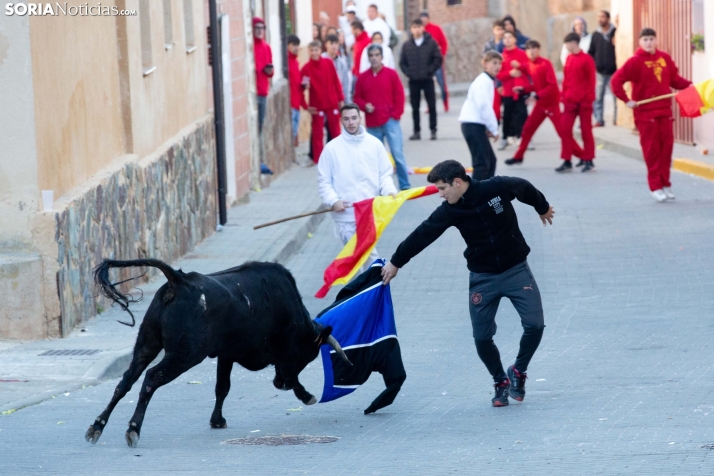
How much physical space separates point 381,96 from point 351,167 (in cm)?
855

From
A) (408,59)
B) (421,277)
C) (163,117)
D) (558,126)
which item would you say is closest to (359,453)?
(421,277)

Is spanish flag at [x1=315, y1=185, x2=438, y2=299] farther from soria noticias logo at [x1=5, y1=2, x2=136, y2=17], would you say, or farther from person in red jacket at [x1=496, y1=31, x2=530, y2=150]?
person in red jacket at [x1=496, y1=31, x2=530, y2=150]

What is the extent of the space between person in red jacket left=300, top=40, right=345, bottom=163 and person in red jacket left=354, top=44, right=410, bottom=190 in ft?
9.28

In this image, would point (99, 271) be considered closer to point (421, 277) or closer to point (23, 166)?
point (23, 166)

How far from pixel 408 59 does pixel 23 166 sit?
1796cm

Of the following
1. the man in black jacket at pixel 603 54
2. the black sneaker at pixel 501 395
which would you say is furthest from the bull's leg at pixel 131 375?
the man in black jacket at pixel 603 54

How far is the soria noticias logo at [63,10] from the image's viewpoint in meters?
9.45

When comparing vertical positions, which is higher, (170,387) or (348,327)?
(348,327)

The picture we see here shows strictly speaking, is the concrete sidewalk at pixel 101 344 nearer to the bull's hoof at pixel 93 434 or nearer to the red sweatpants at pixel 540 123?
the bull's hoof at pixel 93 434

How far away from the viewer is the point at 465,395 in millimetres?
8188

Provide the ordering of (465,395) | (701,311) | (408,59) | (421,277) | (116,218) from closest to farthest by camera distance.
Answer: (465,395), (701,311), (116,218), (421,277), (408,59)

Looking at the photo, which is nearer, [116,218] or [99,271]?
[99,271]

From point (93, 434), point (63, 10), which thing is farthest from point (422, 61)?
point (93, 434)

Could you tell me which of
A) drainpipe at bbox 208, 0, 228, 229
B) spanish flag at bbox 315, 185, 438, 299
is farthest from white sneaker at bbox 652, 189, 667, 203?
spanish flag at bbox 315, 185, 438, 299
